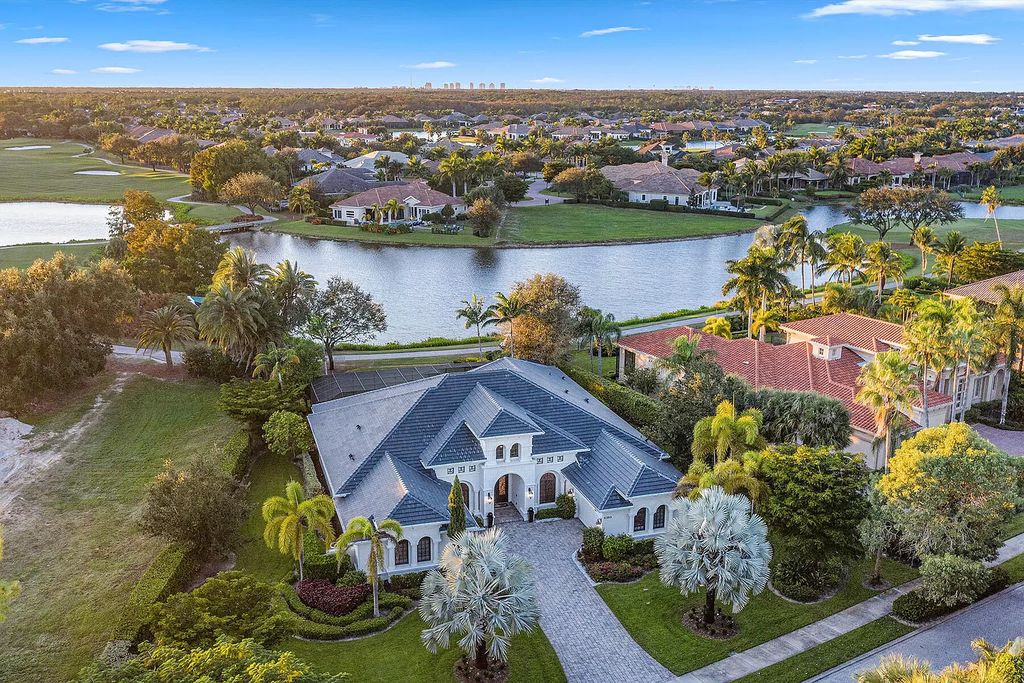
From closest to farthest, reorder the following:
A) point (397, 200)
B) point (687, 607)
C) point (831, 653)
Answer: point (831, 653)
point (687, 607)
point (397, 200)

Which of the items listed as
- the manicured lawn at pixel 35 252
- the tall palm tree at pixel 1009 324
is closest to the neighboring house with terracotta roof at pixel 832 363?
the tall palm tree at pixel 1009 324

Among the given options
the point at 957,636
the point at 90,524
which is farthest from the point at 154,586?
the point at 957,636

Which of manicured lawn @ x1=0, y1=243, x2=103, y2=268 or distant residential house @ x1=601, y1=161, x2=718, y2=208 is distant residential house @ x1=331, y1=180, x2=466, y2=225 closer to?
distant residential house @ x1=601, y1=161, x2=718, y2=208

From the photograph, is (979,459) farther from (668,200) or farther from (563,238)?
(668,200)

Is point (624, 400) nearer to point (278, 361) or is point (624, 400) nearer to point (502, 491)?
point (502, 491)

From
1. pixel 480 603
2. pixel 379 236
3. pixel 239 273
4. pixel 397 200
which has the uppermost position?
pixel 397 200

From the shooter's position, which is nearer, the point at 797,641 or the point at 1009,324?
the point at 797,641

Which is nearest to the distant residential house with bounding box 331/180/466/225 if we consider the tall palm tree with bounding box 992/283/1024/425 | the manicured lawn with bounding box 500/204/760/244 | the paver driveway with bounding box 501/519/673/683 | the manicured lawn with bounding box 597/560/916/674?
the manicured lawn with bounding box 500/204/760/244
